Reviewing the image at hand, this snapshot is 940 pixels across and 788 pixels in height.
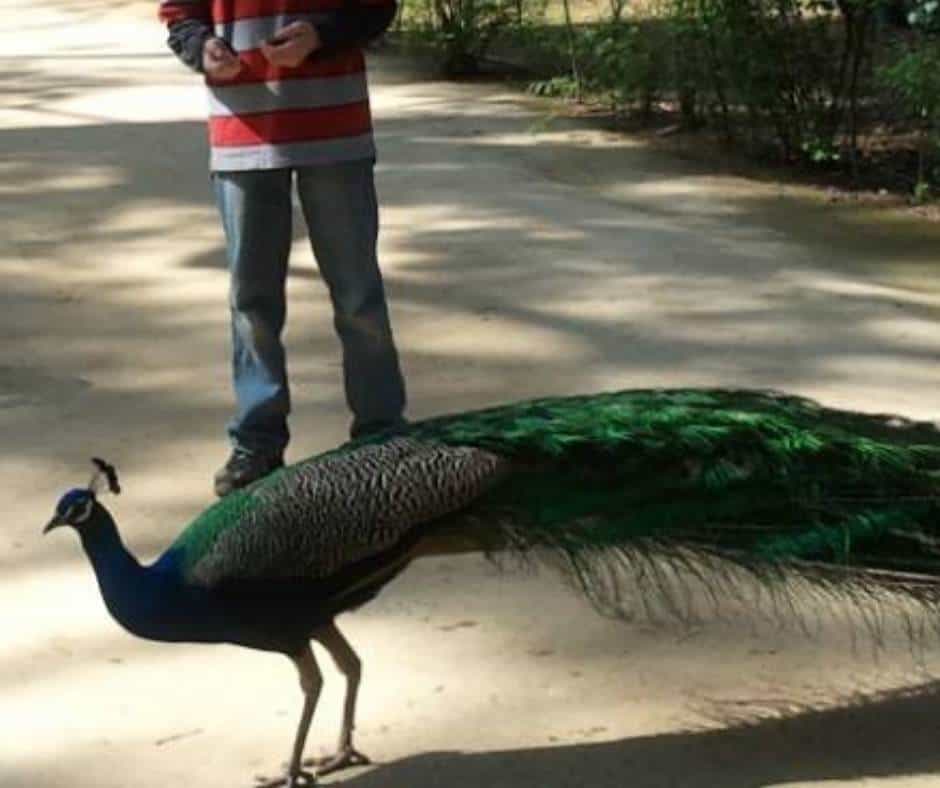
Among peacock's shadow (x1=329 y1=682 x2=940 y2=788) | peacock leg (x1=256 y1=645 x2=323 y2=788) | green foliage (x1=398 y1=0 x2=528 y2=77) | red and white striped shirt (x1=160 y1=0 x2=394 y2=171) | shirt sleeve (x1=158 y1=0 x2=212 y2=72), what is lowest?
peacock's shadow (x1=329 y1=682 x2=940 y2=788)

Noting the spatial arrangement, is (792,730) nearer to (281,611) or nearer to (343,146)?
(281,611)

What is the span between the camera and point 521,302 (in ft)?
26.7

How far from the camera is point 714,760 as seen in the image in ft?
13.4

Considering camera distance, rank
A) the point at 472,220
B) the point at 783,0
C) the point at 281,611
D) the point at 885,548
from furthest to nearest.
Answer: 1. the point at 783,0
2. the point at 472,220
3. the point at 885,548
4. the point at 281,611

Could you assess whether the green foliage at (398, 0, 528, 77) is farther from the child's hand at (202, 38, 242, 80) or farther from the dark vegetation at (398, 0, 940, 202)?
the child's hand at (202, 38, 242, 80)

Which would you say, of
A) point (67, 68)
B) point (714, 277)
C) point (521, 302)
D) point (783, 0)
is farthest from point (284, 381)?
point (67, 68)

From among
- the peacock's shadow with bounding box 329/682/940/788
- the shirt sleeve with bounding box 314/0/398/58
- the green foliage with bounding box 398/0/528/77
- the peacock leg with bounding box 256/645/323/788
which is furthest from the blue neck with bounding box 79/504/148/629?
the green foliage with bounding box 398/0/528/77

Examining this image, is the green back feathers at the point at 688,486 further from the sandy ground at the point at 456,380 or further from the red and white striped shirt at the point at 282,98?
the red and white striped shirt at the point at 282,98

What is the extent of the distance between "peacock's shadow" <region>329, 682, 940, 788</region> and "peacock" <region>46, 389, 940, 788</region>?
0.21 m

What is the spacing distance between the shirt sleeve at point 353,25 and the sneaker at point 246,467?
3.53 feet

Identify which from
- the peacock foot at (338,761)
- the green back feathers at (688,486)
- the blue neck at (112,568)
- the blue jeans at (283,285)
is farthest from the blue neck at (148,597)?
the blue jeans at (283,285)

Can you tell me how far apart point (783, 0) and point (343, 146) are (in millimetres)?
6348

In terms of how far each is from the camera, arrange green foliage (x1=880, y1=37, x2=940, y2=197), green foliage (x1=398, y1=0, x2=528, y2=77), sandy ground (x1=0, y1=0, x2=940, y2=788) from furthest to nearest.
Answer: green foliage (x1=398, y1=0, x2=528, y2=77), green foliage (x1=880, y1=37, x2=940, y2=197), sandy ground (x1=0, y1=0, x2=940, y2=788)

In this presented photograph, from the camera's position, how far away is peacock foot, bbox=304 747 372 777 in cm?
403
